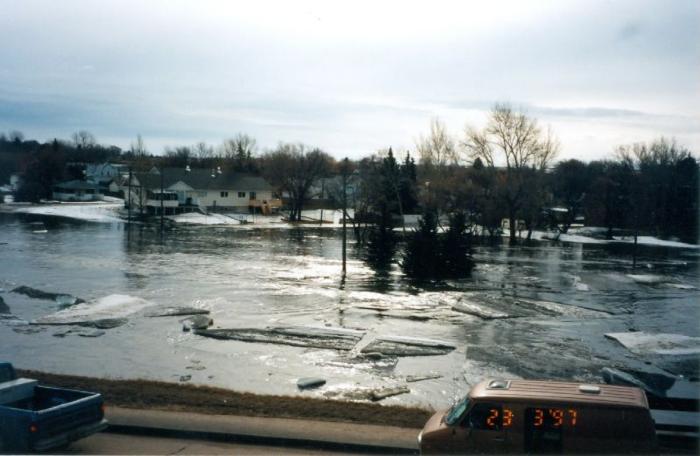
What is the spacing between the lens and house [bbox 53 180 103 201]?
110000 mm

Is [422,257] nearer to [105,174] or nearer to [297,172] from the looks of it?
[297,172]

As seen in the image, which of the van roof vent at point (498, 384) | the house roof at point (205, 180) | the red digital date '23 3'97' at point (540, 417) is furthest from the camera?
the house roof at point (205, 180)

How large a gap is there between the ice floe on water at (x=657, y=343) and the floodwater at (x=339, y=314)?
0.11m

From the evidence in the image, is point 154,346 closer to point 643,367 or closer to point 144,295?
point 144,295

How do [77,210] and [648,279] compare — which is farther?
[77,210]

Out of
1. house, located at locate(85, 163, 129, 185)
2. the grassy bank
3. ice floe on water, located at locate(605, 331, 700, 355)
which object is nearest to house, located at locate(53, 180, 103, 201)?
house, located at locate(85, 163, 129, 185)

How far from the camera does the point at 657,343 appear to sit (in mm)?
22734

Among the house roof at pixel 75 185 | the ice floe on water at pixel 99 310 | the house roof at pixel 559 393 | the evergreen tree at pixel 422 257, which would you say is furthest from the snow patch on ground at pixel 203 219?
the house roof at pixel 559 393

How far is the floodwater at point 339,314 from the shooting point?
1855 cm

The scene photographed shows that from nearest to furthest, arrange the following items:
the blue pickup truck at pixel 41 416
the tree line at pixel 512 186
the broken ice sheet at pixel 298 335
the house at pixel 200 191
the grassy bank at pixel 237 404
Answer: the blue pickup truck at pixel 41 416
the grassy bank at pixel 237 404
the broken ice sheet at pixel 298 335
the tree line at pixel 512 186
the house at pixel 200 191

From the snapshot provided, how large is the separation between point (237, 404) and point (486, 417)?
6.12 metres

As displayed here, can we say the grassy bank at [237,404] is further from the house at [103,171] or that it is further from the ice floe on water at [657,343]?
the house at [103,171]

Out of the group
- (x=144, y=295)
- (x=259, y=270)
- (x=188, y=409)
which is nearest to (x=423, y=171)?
(x=259, y=270)

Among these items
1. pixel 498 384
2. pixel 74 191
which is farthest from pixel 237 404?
pixel 74 191
